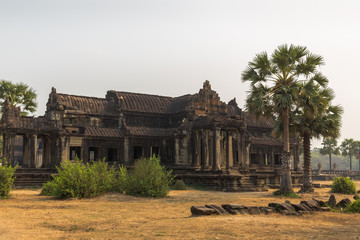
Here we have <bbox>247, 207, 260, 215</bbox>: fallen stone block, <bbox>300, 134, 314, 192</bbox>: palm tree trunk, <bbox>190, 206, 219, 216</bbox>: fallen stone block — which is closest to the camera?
<bbox>190, 206, 219, 216</bbox>: fallen stone block

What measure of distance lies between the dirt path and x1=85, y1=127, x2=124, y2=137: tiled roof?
1849 centimetres

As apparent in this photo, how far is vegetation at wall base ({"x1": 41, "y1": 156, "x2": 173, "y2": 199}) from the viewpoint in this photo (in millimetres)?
20078

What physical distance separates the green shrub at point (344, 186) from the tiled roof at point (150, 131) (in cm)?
1538

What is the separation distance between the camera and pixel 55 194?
2027 centimetres

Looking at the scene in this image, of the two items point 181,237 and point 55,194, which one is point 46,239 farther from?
point 55,194

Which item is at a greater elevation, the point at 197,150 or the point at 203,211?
the point at 197,150

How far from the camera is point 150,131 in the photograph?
3925 centimetres

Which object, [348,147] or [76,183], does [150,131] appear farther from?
[348,147]

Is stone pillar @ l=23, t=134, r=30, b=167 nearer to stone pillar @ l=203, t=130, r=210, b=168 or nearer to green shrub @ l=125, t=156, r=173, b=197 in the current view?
stone pillar @ l=203, t=130, r=210, b=168

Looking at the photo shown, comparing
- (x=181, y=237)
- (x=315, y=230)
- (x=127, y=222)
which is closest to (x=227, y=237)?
(x=181, y=237)

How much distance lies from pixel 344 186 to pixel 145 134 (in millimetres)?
18018

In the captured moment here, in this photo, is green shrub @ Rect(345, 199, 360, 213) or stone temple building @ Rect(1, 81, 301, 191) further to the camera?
stone temple building @ Rect(1, 81, 301, 191)

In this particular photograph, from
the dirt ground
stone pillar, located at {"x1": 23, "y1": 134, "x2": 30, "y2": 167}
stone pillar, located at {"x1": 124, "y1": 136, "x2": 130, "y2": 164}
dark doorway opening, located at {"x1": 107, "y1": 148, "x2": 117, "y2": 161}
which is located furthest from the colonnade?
the dirt ground

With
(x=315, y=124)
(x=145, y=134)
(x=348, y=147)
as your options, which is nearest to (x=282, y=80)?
(x=315, y=124)
